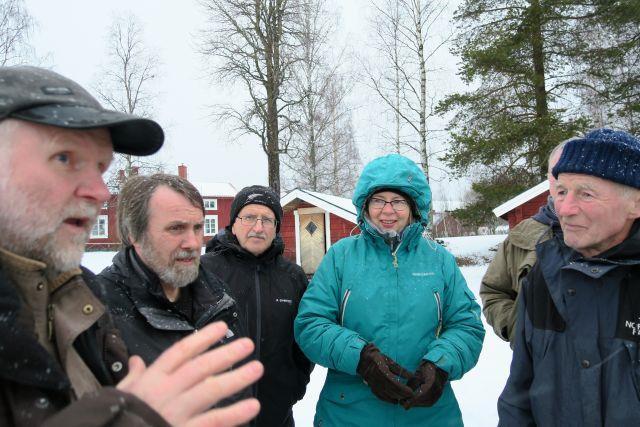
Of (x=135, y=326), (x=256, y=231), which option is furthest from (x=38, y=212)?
(x=256, y=231)

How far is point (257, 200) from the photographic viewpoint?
3211 mm

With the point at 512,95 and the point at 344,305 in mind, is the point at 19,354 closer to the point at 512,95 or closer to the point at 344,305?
the point at 344,305

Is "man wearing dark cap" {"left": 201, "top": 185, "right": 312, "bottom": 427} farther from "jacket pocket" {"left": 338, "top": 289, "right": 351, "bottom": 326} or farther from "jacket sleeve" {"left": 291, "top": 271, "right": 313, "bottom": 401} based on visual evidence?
"jacket pocket" {"left": 338, "top": 289, "right": 351, "bottom": 326}

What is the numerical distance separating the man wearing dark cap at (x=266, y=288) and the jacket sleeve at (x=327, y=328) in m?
0.37

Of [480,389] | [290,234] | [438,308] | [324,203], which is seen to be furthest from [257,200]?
[290,234]

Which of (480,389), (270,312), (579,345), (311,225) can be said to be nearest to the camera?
(579,345)

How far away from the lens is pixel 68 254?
39.7 inches

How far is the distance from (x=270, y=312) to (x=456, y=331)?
1151 millimetres

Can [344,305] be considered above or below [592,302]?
below

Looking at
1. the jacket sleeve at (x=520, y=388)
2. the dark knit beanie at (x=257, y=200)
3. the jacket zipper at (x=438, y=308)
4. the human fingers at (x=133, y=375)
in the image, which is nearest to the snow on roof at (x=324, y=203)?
the dark knit beanie at (x=257, y=200)

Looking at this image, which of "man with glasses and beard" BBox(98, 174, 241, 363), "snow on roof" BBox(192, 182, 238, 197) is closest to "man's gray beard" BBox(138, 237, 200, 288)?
"man with glasses and beard" BBox(98, 174, 241, 363)

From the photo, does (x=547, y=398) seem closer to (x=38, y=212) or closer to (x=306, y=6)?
(x=38, y=212)

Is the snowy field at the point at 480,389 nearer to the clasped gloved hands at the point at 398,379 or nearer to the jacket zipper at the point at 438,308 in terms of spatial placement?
the jacket zipper at the point at 438,308

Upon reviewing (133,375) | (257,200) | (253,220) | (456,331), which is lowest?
(456,331)
